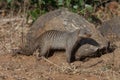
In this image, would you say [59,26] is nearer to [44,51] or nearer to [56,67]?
[44,51]

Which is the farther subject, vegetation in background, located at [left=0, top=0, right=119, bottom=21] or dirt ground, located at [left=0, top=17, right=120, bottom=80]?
vegetation in background, located at [left=0, top=0, right=119, bottom=21]

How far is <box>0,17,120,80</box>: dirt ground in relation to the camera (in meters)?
4.91

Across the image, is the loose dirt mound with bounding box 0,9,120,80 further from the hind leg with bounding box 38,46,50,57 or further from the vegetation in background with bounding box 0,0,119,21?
the vegetation in background with bounding box 0,0,119,21

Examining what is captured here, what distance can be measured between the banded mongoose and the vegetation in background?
119 centimetres

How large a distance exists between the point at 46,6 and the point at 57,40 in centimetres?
181

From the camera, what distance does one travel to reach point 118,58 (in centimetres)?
542

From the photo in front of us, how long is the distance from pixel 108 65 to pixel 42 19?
1436 millimetres

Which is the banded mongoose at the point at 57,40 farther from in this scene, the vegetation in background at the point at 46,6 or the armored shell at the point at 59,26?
the vegetation in background at the point at 46,6

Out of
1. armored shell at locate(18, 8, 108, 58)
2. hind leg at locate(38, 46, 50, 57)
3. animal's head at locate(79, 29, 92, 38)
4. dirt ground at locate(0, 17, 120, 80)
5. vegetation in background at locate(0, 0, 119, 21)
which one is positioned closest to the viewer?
dirt ground at locate(0, 17, 120, 80)

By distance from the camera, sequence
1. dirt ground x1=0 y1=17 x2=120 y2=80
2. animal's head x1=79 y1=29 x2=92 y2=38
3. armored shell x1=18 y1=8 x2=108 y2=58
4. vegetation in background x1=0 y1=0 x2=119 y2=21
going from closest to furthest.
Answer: dirt ground x1=0 y1=17 x2=120 y2=80 < animal's head x1=79 y1=29 x2=92 y2=38 < armored shell x1=18 y1=8 x2=108 y2=58 < vegetation in background x1=0 y1=0 x2=119 y2=21

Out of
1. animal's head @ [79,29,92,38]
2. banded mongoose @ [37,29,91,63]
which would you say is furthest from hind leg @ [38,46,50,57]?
animal's head @ [79,29,92,38]

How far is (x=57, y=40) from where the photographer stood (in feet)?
18.0

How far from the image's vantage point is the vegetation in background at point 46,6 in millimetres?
6848

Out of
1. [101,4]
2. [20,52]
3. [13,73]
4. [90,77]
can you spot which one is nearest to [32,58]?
[20,52]
